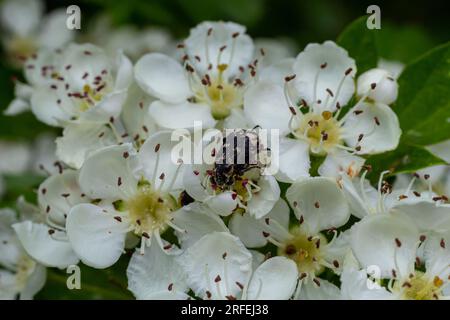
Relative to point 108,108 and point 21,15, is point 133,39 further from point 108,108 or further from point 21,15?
point 108,108

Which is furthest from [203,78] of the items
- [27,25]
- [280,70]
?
[27,25]

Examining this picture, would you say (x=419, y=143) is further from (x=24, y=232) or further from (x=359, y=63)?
(x=24, y=232)

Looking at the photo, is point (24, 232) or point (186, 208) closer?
point (186, 208)

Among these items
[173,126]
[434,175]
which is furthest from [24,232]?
[434,175]

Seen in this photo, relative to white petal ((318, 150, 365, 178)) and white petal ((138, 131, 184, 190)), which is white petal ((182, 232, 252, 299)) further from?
white petal ((318, 150, 365, 178))

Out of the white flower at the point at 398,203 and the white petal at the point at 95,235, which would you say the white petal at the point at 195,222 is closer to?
the white petal at the point at 95,235

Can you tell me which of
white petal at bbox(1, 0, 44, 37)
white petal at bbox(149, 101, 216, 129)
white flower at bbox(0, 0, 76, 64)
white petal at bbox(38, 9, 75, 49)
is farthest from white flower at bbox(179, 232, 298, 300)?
white petal at bbox(1, 0, 44, 37)
